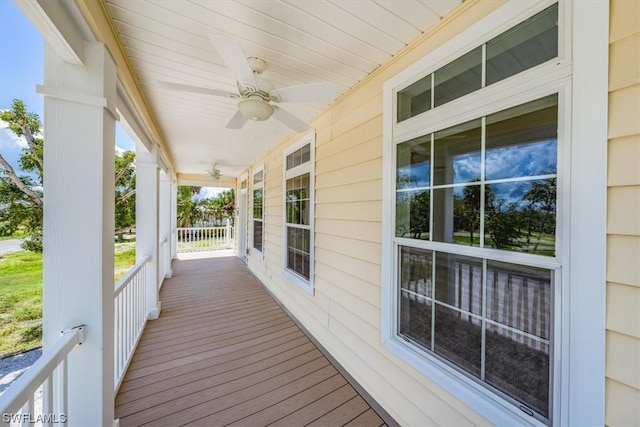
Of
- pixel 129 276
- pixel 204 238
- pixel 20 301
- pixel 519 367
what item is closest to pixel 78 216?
pixel 20 301

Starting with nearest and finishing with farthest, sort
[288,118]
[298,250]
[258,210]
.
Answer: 1. [288,118]
2. [298,250]
3. [258,210]

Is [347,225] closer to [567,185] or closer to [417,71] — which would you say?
[417,71]

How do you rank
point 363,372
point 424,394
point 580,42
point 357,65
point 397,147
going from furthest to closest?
point 363,372, point 357,65, point 397,147, point 424,394, point 580,42

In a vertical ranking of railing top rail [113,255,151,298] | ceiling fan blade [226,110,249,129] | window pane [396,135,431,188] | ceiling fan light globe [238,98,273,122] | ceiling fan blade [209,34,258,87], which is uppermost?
ceiling fan blade [209,34,258,87]

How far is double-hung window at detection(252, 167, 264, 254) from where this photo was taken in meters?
5.14

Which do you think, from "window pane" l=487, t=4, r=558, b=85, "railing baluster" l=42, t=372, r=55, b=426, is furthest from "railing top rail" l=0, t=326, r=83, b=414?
"window pane" l=487, t=4, r=558, b=85

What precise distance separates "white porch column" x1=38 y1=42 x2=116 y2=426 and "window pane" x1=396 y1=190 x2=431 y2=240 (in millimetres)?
1855

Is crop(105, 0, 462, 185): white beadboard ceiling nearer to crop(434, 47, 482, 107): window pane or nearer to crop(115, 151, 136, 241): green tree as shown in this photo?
crop(434, 47, 482, 107): window pane

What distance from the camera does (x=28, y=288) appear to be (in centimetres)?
128

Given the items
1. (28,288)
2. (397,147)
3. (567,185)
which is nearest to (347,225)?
(397,147)

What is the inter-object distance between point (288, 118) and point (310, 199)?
119 cm

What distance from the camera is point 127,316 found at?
2.36 m

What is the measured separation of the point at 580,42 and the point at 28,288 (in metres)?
2.85

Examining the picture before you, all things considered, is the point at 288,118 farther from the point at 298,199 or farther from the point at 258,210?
the point at 258,210
